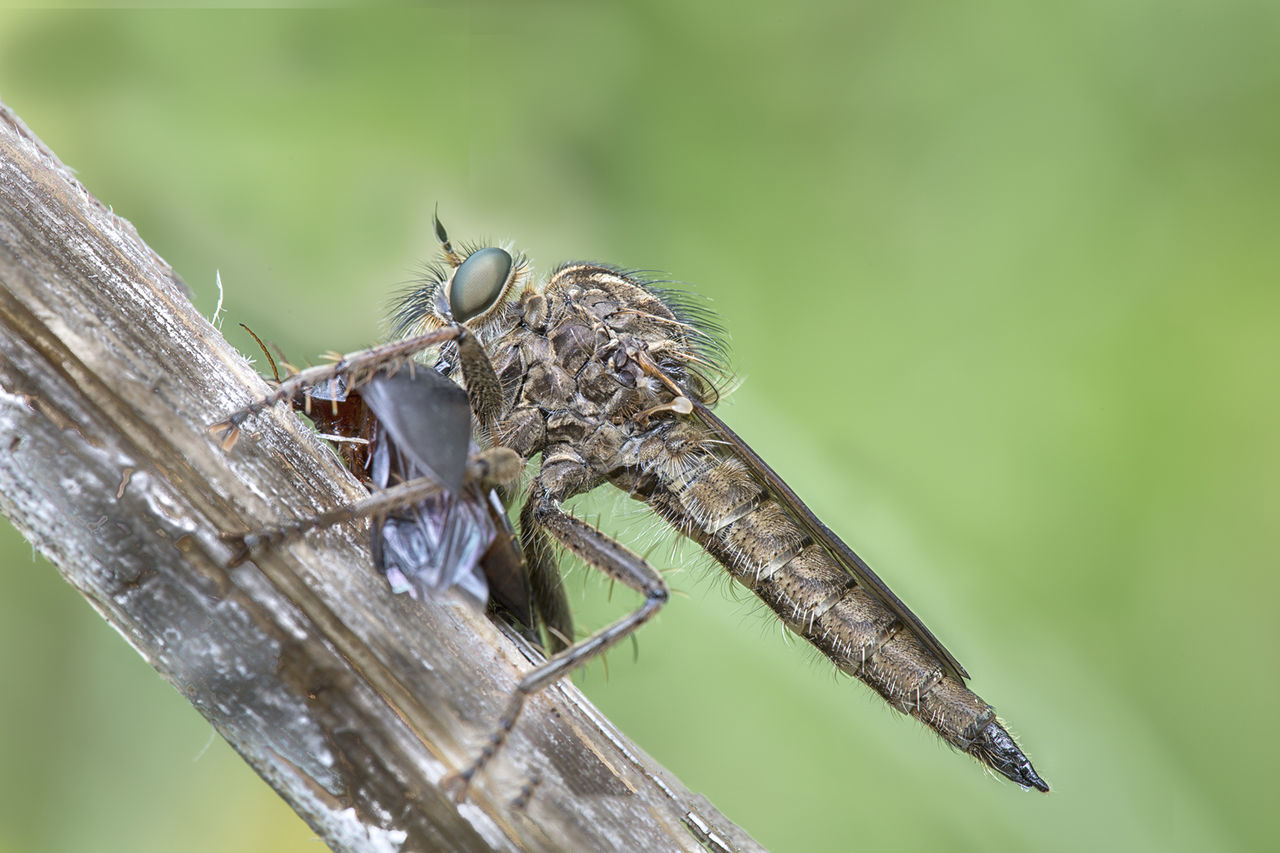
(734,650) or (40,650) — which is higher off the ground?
(734,650)

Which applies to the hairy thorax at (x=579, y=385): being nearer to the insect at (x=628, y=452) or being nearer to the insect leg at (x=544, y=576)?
the insect at (x=628, y=452)

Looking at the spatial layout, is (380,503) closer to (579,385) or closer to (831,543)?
(579,385)

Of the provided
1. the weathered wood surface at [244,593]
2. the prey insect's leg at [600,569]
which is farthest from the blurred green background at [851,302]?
the weathered wood surface at [244,593]

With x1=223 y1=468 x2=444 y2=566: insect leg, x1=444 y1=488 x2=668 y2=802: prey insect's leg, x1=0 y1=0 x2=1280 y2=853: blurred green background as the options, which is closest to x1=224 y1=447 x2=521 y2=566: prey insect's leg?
x1=223 y1=468 x2=444 y2=566: insect leg

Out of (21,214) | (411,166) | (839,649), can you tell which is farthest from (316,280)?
(839,649)

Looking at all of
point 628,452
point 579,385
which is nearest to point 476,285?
point 579,385

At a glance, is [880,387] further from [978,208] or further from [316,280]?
[316,280]

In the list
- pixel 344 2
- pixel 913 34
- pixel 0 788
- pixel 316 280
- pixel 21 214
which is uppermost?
pixel 913 34
